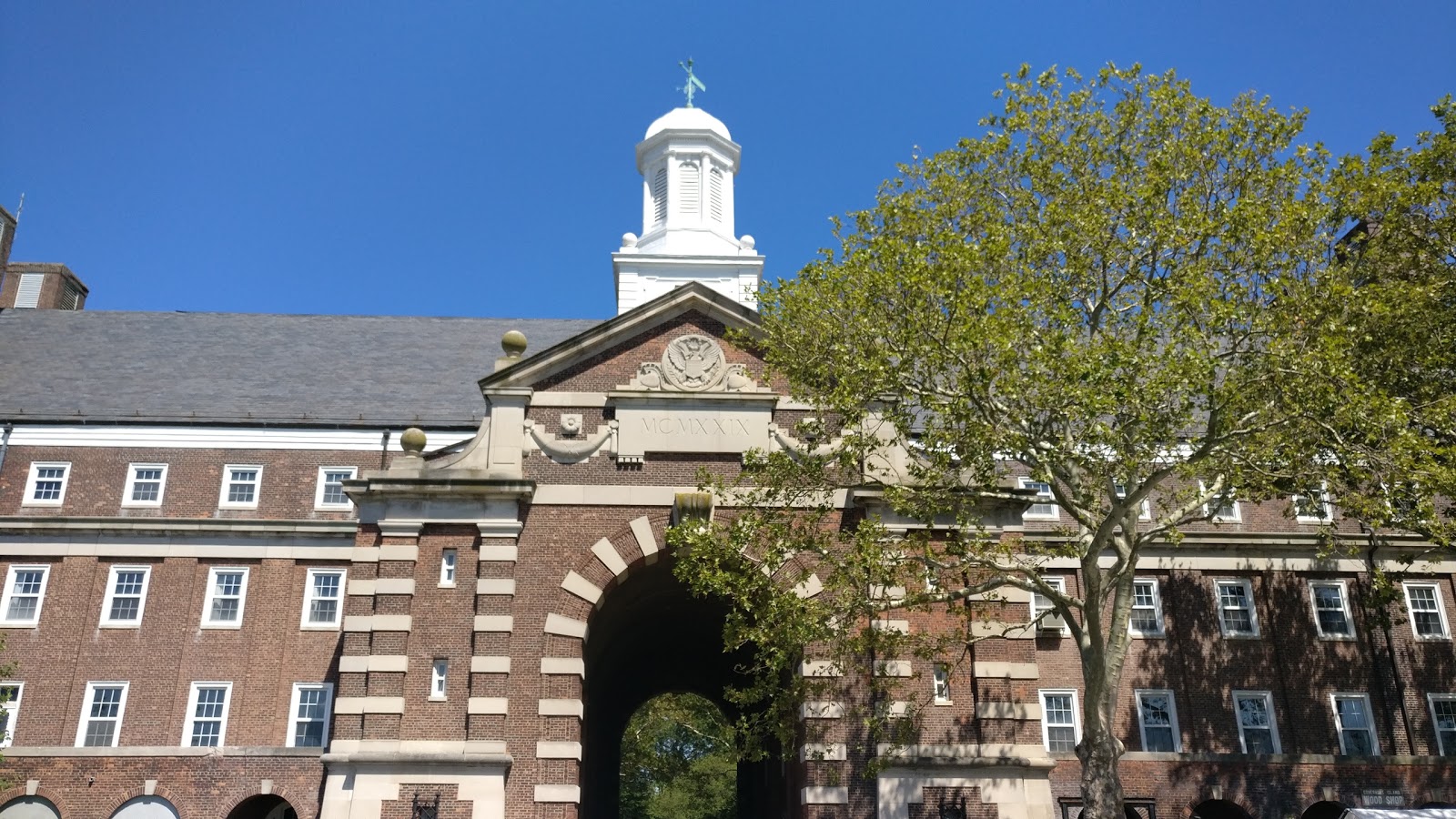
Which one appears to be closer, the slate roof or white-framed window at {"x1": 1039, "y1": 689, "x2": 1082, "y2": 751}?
white-framed window at {"x1": 1039, "y1": 689, "x2": 1082, "y2": 751}

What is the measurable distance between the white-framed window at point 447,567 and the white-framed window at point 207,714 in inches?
447

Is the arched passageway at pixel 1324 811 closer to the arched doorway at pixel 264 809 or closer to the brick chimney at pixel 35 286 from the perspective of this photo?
the arched doorway at pixel 264 809

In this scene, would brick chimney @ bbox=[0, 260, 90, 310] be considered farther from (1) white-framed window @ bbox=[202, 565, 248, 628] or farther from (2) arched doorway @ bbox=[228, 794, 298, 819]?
(2) arched doorway @ bbox=[228, 794, 298, 819]

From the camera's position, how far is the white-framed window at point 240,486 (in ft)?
122

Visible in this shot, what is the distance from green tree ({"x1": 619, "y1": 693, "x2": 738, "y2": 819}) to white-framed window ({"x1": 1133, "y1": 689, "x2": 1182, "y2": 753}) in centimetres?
3003

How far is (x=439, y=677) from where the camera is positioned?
2603 centimetres

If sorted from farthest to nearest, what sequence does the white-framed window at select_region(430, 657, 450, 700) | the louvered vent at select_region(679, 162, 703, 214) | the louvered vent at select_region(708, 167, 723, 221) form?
the louvered vent at select_region(708, 167, 723, 221) → the louvered vent at select_region(679, 162, 703, 214) → the white-framed window at select_region(430, 657, 450, 700)

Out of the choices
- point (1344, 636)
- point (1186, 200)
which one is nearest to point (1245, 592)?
point (1344, 636)

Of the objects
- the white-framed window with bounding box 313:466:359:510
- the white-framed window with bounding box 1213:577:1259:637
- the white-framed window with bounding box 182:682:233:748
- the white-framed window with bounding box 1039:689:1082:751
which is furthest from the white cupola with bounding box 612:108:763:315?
the white-framed window with bounding box 182:682:233:748

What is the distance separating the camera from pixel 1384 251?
27.0 meters

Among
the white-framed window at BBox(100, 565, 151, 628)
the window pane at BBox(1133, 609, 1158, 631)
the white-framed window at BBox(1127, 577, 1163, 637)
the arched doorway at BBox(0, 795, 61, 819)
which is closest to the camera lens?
the arched doorway at BBox(0, 795, 61, 819)

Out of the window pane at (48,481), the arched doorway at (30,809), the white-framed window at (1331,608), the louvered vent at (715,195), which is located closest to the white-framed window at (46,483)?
the window pane at (48,481)

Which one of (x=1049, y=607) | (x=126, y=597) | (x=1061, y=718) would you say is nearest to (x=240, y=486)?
(x=126, y=597)

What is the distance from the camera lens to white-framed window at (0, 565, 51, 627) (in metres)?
34.8
